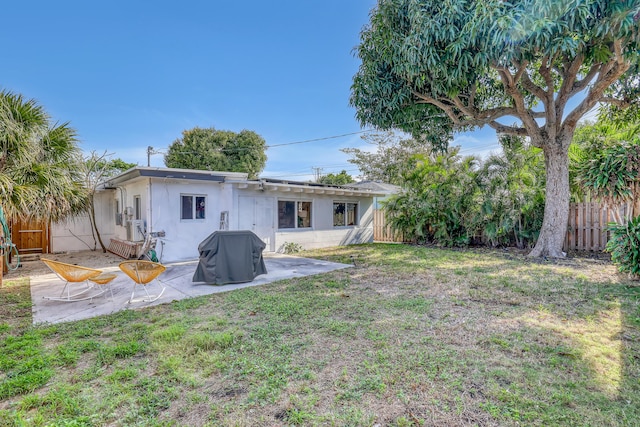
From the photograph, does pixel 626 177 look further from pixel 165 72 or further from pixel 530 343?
pixel 165 72

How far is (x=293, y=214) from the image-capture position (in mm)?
11281

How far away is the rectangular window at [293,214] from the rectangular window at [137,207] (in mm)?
4393

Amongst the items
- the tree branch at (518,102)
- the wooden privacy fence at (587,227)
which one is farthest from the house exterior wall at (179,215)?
the wooden privacy fence at (587,227)

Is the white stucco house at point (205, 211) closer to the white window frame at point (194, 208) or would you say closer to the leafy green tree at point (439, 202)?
the white window frame at point (194, 208)

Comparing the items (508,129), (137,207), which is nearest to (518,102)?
Result: (508,129)

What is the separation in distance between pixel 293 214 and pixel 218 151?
13945 millimetres

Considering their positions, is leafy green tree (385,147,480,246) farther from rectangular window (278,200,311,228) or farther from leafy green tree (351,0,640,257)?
rectangular window (278,200,311,228)

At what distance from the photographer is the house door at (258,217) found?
9.88 metres

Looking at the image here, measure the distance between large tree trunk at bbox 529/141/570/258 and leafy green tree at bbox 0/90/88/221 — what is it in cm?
1238

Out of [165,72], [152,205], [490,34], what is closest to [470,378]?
[490,34]

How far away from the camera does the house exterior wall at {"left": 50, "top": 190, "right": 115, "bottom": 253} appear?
1080cm

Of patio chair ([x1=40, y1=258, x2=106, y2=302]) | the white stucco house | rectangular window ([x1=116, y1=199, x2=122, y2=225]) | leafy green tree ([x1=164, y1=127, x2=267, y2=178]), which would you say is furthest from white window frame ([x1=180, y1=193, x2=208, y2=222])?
leafy green tree ([x1=164, y1=127, x2=267, y2=178])

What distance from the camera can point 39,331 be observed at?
370 cm

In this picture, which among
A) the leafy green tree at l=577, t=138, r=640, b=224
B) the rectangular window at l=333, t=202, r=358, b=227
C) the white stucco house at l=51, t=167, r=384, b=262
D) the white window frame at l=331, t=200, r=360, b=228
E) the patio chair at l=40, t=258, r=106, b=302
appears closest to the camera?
the patio chair at l=40, t=258, r=106, b=302
